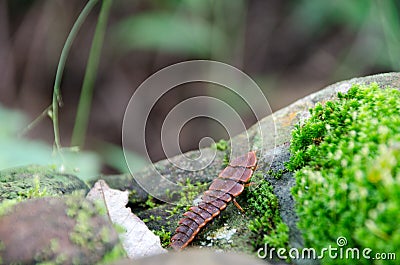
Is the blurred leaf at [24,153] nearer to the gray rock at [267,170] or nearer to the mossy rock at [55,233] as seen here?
the gray rock at [267,170]

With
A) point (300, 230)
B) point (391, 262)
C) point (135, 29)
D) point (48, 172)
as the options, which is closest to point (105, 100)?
point (135, 29)

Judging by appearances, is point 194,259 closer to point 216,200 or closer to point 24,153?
point 216,200

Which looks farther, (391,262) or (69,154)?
(69,154)

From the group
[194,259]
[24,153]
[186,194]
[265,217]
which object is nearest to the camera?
[194,259]

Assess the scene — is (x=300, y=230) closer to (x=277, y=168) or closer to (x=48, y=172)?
(x=277, y=168)

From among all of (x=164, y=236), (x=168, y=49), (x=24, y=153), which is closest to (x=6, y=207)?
(x=164, y=236)

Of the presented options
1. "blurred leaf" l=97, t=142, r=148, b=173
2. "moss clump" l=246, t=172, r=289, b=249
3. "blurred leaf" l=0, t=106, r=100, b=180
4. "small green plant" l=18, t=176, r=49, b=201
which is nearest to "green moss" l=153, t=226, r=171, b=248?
"moss clump" l=246, t=172, r=289, b=249
